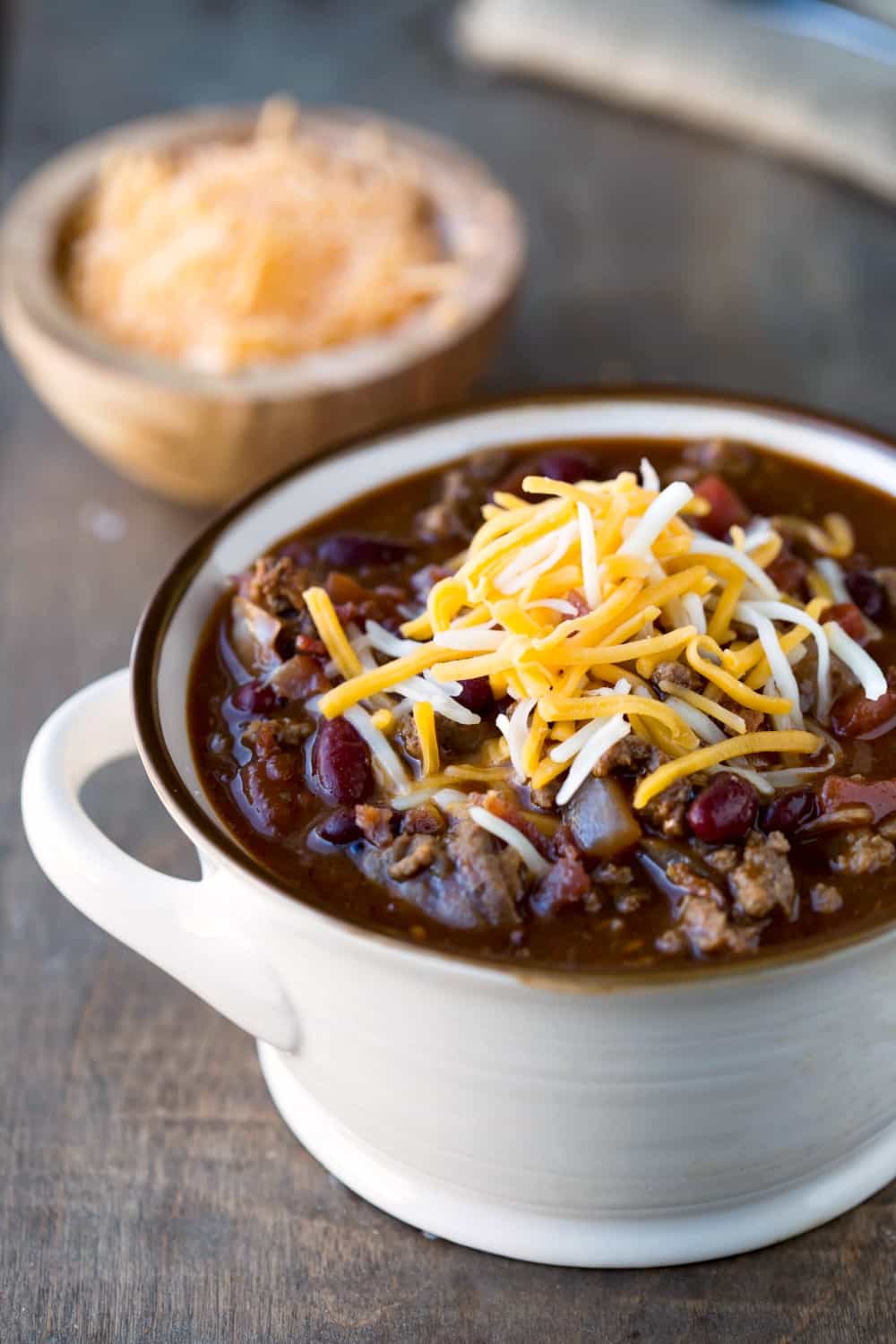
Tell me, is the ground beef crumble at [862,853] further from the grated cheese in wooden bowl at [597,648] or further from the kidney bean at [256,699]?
the kidney bean at [256,699]

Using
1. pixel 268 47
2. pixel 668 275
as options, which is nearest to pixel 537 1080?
pixel 668 275

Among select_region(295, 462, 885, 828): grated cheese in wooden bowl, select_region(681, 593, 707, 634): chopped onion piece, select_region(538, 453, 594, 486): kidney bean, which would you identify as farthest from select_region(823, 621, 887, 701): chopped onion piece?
select_region(538, 453, 594, 486): kidney bean

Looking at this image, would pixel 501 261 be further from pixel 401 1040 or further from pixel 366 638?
pixel 401 1040

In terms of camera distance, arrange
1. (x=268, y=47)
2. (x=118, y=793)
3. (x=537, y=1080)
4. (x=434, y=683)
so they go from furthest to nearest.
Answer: (x=268, y=47) < (x=118, y=793) < (x=434, y=683) < (x=537, y=1080)

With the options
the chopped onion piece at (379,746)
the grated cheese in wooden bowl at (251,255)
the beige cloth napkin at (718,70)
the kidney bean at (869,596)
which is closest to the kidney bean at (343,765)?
the chopped onion piece at (379,746)

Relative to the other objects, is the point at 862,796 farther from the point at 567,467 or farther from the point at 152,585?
the point at 152,585

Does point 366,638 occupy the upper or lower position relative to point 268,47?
upper
